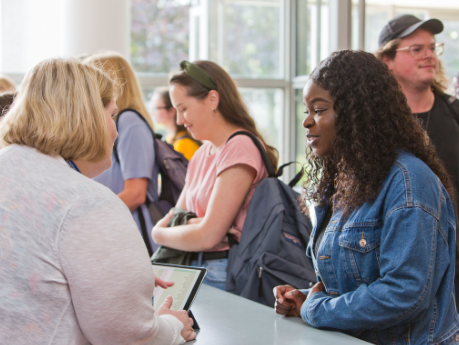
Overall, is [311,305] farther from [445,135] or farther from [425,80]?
[425,80]

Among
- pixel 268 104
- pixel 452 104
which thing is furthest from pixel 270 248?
pixel 268 104

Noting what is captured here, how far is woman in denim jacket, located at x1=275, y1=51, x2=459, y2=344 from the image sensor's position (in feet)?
3.47

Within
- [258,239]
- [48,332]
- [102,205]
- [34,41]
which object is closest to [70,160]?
[102,205]

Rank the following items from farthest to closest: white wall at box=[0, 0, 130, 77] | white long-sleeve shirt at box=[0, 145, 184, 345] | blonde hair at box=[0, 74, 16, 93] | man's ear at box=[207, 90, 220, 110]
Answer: white wall at box=[0, 0, 130, 77], blonde hair at box=[0, 74, 16, 93], man's ear at box=[207, 90, 220, 110], white long-sleeve shirt at box=[0, 145, 184, 345]

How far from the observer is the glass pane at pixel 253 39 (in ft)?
14.7

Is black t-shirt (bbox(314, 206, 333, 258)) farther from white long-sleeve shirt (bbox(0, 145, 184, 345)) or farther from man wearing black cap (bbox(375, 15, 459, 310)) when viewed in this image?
man wearing black cap (bbox(375, 15, 459, 310))

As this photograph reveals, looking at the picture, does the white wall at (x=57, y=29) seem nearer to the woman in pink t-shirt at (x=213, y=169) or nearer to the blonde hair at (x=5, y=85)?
the blonde hair at (x=5, y=85)

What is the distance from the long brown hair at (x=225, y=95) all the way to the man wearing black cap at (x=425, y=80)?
2.21 feet

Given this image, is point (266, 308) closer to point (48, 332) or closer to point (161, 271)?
point (161, 271)

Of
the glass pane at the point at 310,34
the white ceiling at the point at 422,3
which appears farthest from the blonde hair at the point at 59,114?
the glass pane at the point at 310,34

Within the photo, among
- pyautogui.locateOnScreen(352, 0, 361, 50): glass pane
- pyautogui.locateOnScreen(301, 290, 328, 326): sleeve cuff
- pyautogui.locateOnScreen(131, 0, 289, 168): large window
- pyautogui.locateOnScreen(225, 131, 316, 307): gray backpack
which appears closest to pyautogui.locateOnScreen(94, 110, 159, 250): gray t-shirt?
pyautogui.locateOnScreen(225, 131, 316, 307): gray backpack

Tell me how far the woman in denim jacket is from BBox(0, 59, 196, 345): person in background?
0.52 meters

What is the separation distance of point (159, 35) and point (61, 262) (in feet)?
14.9

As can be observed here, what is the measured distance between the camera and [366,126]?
3.81 ft
